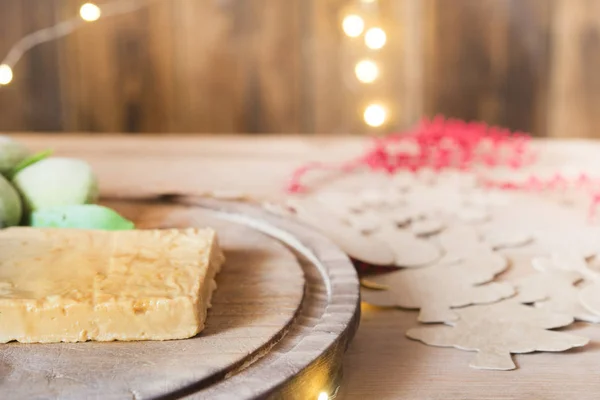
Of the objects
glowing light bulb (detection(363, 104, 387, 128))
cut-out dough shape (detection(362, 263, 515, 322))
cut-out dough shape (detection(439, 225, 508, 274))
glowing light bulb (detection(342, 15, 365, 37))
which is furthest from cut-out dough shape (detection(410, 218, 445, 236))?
glowing light bulb (detection(342, 15, 365, 37))

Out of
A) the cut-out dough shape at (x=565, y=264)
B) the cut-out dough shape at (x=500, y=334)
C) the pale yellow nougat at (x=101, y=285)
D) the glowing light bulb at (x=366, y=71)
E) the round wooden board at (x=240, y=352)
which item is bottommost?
the cut-out dough shape at (x=500, y=334)

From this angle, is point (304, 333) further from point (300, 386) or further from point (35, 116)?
Result: point (35, 116)

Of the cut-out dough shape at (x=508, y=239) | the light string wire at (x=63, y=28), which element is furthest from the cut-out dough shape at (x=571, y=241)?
the light string wire at (x=63, y=28)

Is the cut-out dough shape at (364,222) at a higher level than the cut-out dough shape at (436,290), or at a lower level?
higher

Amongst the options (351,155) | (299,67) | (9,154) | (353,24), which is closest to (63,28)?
(299,67)

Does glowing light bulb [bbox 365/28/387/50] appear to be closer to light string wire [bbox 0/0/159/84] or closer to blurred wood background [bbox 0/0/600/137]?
blurred wood background [bbox 0/0/600/137]

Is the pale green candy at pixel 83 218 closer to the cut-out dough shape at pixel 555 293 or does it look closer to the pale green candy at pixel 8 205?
the pale green candy at pixel 8 205

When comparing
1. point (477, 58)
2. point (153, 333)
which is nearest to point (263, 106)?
point (477, 58)
